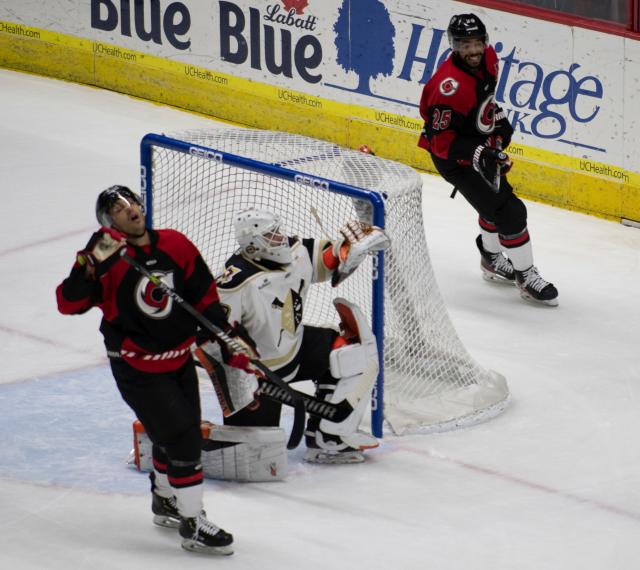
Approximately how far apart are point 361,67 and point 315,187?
3.41 metres

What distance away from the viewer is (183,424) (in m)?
4.46

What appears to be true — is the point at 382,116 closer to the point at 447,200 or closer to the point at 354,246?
the point at 447,200

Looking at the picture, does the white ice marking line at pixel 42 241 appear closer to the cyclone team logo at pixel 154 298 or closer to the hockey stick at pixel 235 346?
the hockey stick at pixel 235 346

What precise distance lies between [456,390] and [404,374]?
22cm

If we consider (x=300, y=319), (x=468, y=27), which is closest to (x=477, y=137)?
(x=468, y=27)

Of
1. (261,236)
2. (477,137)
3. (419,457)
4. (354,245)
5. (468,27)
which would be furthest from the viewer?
(477,137)

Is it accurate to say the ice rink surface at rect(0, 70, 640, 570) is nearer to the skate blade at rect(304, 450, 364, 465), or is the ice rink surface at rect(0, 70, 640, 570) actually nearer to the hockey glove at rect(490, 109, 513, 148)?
the skate blade at rect(304, 450, 364, 465)

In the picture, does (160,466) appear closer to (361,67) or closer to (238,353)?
(238,353)

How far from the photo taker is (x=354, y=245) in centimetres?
511

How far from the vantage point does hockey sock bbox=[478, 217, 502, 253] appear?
7129 mm

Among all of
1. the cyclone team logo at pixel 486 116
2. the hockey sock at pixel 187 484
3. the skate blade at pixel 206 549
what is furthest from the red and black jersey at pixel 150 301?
the cyclone team logo at pixel 486 116

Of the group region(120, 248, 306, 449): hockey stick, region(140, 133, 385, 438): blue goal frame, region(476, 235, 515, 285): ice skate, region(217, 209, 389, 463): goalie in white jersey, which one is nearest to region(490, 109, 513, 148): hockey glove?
region(476, 235, 515, 285): ice skate

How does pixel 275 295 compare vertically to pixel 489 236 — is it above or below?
above

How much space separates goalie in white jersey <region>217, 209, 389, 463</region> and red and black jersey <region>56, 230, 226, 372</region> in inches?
16.5
